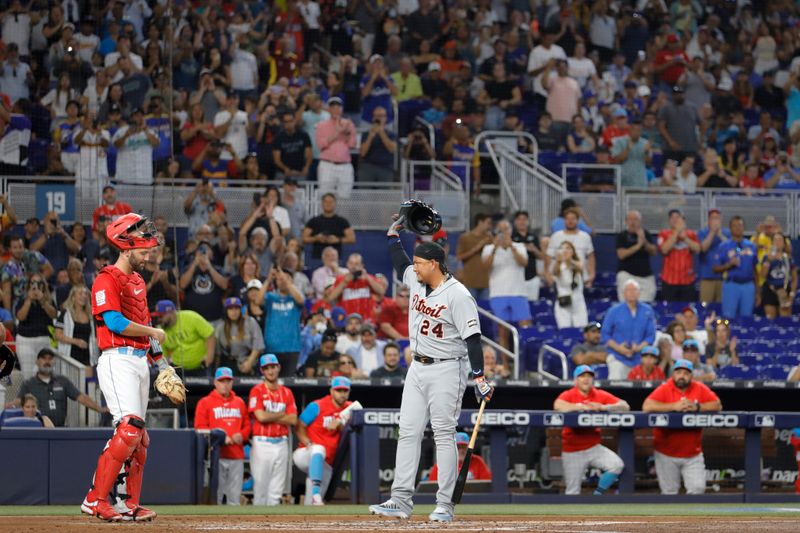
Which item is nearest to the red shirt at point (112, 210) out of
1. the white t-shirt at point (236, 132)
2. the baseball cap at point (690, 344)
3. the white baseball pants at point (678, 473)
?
the white t-shirt at point (236, 132)

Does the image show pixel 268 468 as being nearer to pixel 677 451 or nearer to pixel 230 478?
pixel 230 478

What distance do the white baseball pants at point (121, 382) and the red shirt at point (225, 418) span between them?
13.7 feet

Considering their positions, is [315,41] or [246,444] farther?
[315,41]

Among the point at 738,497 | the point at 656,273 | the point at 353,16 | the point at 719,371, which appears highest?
the point at 353,16

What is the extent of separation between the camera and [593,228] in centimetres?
1727

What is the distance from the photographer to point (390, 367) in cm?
1297

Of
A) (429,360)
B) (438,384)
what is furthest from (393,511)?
(429,360)

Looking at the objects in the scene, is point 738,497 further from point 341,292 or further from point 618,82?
point 618,82

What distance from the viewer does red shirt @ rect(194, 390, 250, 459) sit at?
11.8m

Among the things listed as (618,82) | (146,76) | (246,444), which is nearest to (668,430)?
(246,444)

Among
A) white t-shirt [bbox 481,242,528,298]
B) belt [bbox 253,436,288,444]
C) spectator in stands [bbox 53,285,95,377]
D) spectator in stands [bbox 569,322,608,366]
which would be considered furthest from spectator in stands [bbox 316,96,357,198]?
belt [bbox 253,436,288,444]

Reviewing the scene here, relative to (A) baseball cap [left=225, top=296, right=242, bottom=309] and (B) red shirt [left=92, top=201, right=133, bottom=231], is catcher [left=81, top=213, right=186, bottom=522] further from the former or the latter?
(B) red shirt [left=92, top=201, right=133, bottom=231]

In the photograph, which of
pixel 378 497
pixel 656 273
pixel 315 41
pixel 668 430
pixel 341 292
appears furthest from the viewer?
Result: pixel 315 41

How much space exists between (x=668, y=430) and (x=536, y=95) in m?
7.66
